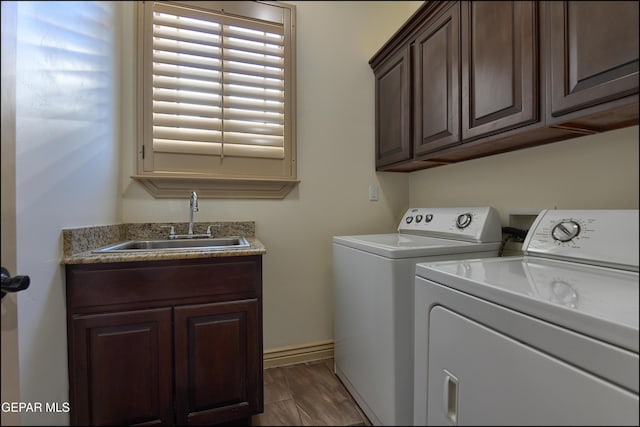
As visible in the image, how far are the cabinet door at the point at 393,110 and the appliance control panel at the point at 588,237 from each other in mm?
793

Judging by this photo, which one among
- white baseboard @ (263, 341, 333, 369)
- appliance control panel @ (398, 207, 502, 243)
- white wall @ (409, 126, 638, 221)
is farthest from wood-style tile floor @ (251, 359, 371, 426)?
white wall @ (409, 126, 638, 221)

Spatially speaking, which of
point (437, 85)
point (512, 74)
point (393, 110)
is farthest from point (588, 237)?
point (393, 110)

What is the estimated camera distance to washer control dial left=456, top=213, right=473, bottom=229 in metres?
1.37

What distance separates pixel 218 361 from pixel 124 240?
2.91ft

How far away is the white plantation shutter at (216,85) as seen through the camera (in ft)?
5.34

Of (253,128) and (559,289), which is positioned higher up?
(253,128)

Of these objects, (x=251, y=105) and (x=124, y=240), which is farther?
(x=251, y=105)

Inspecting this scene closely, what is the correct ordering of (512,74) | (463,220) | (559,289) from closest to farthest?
(559,289)
(512,74)
(463,220)

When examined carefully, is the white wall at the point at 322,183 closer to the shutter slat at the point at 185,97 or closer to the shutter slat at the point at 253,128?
the shutter slat at the point at 253,128

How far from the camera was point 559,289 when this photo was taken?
2.24 ft

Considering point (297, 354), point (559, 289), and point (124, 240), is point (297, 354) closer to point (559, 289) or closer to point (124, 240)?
point (124, 240)

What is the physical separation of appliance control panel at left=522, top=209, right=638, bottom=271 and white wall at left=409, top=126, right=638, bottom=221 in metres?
0.12

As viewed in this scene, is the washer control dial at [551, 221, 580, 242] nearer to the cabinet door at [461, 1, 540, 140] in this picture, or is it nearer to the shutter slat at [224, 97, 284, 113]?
the cabinet door at [461, 1, 540, 140]

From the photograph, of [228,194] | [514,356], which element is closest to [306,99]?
[228,194]
